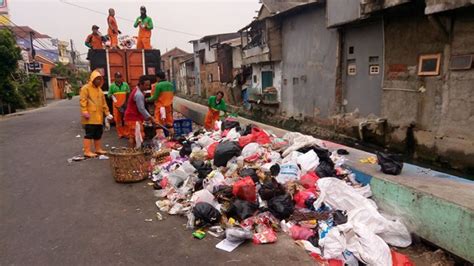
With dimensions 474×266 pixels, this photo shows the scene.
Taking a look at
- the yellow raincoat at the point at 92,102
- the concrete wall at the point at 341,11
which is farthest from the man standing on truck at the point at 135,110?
the concrete wall at the point at 341,11

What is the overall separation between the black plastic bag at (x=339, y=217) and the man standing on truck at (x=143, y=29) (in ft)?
29.0

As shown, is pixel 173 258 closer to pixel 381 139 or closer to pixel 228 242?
pixel 228 242

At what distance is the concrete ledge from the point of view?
277 cm

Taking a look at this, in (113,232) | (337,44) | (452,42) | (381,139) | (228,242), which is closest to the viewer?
(228,242)

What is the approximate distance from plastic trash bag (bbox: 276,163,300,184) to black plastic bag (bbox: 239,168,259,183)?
31 cm

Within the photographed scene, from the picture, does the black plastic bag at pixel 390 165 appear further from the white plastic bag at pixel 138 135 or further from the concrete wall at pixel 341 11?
the concrete wall at pixel 341 11

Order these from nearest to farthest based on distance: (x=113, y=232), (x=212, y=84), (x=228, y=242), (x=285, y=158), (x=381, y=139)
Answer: (x=228, y=242) < (x=113, y=232) < (x=285, y=158) < (x=381, y=139) < (x=212, y=84)

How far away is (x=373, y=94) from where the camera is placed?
1103 cm

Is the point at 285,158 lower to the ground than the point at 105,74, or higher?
lower

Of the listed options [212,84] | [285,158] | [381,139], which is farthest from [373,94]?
[212,84]

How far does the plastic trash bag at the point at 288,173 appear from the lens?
4.38 metres

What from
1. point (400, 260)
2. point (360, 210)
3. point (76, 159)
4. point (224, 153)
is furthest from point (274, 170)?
point (76, 159)

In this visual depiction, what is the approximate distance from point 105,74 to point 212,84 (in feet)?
65.2

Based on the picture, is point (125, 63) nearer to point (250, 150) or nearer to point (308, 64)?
point (250, 150)
